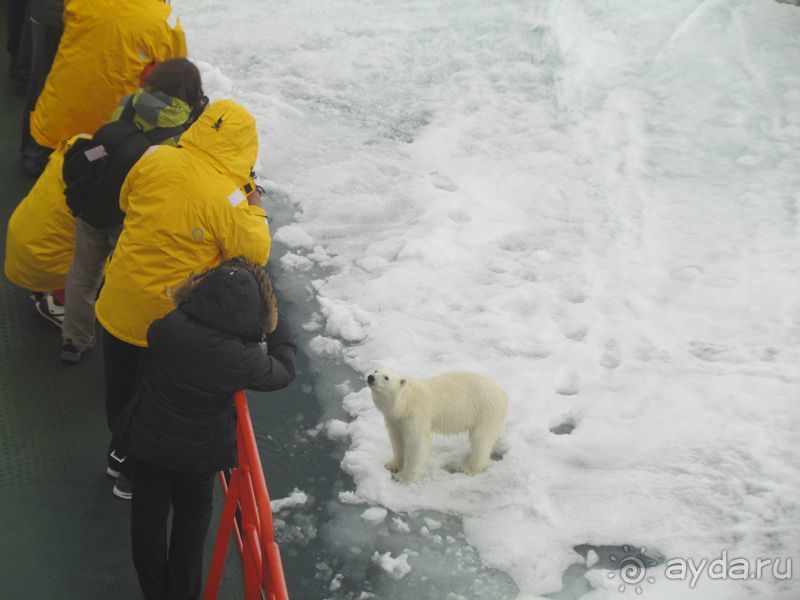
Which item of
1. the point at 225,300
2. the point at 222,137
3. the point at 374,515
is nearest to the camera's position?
the point at 225,300

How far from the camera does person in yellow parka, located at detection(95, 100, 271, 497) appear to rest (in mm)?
3707

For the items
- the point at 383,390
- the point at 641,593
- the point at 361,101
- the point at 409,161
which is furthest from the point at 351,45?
the point at 641,593

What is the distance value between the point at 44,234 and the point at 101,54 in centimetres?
107

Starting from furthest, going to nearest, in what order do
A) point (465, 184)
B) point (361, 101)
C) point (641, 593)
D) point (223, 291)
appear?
1. point (361, 101)
2. point (465, 184)
3. point (641, 593)
4. point (223, 291)

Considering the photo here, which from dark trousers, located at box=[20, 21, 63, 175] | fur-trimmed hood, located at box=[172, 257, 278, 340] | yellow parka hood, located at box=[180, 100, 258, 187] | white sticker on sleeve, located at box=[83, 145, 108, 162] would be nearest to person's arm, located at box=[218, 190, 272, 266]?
yellow parka hood, located at box=[180, 100, 258, 187]

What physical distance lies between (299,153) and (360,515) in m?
4.29

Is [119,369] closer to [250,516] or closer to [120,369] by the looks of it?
[120,369]

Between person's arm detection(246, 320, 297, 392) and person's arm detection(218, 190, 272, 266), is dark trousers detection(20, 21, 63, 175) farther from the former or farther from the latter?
person's arm detection(246, 320, 297, 392)

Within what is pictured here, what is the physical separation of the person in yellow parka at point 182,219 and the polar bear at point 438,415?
1.19 m

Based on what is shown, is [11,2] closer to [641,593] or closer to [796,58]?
[641,593]

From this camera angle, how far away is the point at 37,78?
6.17 meters

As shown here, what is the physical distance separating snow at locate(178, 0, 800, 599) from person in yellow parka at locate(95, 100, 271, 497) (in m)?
1.64

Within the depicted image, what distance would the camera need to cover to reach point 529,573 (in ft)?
14.8

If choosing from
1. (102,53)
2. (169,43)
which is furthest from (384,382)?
(102,53)
